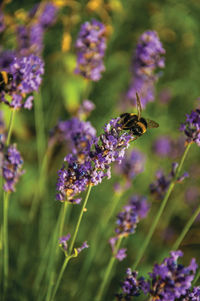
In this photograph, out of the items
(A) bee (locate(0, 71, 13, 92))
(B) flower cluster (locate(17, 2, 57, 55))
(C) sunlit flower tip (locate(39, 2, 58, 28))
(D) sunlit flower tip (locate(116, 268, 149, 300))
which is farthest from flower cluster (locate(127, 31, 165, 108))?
(D) sunlit flower tip (locate(116, 268, 149, 300))

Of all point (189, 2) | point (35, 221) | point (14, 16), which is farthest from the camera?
point (35, 221)

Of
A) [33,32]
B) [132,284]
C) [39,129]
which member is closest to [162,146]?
[39,129]

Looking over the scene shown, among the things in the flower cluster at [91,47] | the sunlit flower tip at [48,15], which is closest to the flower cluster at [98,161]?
the flower cluster at [91,47]

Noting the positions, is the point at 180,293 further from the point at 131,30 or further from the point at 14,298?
the point at 131,30

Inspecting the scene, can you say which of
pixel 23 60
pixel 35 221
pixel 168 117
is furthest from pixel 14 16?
pixel 168 117

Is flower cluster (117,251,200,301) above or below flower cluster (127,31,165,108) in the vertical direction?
below

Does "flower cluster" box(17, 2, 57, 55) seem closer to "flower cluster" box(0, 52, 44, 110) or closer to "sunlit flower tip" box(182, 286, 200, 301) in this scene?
"flower cluster" box(0, 52, 44, 110)
